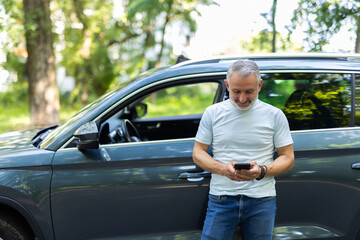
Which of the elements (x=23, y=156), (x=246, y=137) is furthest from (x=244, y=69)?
(x=23, y=156)

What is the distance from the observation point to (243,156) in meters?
2.22

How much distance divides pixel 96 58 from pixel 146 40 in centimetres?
280

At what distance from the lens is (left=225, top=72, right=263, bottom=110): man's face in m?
2.11

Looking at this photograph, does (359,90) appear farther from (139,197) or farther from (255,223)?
(139,197)

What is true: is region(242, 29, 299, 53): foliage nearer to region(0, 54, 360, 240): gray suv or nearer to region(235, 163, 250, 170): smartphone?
region(0, 54, 360, 240): gray suv

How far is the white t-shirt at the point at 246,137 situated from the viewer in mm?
2212

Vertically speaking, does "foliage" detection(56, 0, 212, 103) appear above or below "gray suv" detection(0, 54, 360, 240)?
above

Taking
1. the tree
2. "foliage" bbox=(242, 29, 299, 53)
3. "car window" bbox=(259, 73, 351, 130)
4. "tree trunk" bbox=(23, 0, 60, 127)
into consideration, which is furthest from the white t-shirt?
"tree trunk" bbox=(23, 0, 60, 127)

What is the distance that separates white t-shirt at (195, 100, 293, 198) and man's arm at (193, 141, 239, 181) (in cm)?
5

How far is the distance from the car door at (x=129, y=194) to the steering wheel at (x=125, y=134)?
61 centimetres

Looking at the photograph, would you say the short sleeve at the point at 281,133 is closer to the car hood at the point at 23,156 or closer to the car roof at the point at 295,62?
the car roof at the point at 295,62

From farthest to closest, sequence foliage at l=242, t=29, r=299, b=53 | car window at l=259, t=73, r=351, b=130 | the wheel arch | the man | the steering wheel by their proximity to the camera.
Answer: foliage at l=242, t=29, r=299, b=53 < the steering wheel < car window at l=259, t=73, r=351, b=130 < the wheel arch < the man

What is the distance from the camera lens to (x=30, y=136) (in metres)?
3.56

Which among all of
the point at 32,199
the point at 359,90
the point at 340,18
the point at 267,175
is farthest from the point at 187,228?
the point at 340,18
